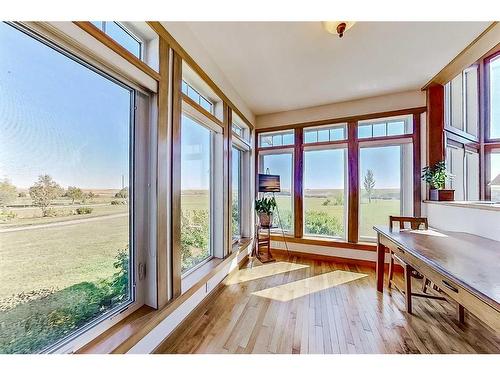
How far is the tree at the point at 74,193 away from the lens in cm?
121

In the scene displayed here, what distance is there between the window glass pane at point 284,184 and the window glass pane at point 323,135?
2.13ft

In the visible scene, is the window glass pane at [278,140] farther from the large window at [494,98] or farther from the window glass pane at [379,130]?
the large window at [494,98]

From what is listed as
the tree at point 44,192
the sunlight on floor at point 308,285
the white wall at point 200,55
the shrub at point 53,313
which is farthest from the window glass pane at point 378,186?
the tree at point 44,192

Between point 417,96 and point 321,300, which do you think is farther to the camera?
point 417,96

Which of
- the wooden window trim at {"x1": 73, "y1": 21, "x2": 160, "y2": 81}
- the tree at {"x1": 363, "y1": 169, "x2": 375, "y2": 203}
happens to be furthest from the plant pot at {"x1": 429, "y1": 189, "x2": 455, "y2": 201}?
the wooden window trim at {"x1": 73, "y1": 21, "x2": 160, "y2": 81}

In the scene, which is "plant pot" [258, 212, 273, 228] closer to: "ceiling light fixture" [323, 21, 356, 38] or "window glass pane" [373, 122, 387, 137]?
"window glass pane" [373, 122, 387, 137]

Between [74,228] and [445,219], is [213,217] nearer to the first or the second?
[74,228]

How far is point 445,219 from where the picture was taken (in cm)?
290

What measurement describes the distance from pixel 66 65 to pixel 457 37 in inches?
135

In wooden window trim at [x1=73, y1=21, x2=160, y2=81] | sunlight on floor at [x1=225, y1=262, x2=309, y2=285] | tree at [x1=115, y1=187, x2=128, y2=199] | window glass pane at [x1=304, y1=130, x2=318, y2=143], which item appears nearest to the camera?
wooden window trim at [x1=73, y1=21, x2=160, y2=81]

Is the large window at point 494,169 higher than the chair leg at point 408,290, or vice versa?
the large window at point 494,169

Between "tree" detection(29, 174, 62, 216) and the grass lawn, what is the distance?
0.43 ft

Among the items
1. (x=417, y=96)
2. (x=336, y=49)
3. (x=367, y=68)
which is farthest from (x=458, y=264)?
(x=417, y=96)

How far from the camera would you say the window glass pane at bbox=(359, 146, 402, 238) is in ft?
12.0
